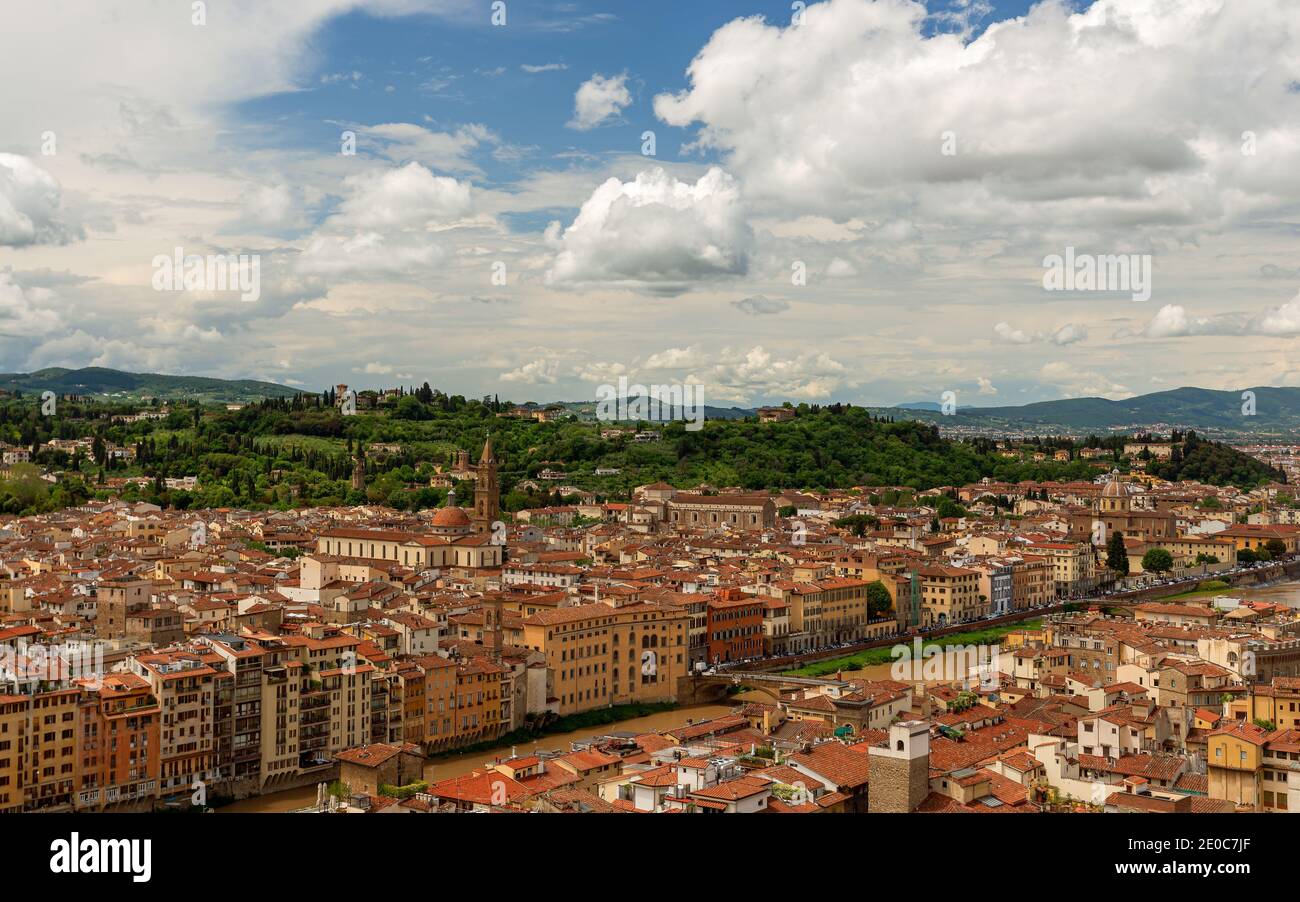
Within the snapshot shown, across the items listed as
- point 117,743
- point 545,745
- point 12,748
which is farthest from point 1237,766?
point 12,748

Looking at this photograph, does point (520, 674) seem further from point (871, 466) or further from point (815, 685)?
point (871, 466)

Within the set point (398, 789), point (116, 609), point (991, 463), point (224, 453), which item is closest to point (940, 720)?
point (398, 789)

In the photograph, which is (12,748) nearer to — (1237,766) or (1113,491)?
(1237,766)

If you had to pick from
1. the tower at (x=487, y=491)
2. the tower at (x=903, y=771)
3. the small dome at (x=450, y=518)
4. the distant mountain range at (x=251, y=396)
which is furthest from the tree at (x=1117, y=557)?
the distant mountain range at (x=251, y=396)

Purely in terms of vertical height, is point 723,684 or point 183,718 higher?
point 183,718
